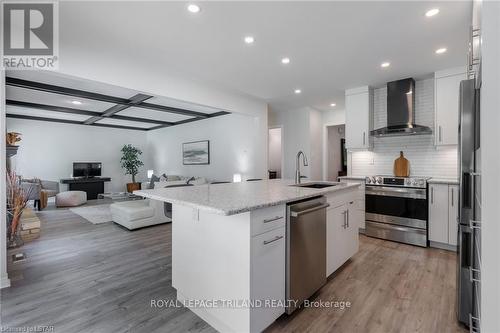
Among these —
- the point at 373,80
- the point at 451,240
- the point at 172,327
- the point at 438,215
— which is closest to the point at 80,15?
the point at 172,327

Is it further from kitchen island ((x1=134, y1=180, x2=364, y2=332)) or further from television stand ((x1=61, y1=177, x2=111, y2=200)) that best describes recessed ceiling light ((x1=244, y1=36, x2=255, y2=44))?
television stand ((x1=61, y1=177, x2=111, y2=200))

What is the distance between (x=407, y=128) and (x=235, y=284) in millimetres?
3595

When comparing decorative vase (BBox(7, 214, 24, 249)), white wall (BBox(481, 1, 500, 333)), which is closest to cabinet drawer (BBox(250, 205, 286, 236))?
white wall (BBox(481, 1, 500, 333))

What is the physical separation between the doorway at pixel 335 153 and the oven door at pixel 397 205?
92.6 inches

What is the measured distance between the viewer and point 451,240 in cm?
322

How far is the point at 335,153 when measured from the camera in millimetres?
6816

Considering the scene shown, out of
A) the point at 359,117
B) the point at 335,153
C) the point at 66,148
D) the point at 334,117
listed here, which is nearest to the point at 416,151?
the point at 359,117

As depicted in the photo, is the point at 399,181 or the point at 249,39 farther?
the point at 399,181

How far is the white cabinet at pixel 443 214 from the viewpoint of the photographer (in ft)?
10.5

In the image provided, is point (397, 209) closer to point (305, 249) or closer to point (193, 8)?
point (305, 249)

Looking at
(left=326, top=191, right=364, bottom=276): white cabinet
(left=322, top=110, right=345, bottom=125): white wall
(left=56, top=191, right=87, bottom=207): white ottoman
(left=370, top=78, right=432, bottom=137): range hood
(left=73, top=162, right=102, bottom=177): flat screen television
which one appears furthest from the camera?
(left=73, top=162, right=102, bottom=177): flat screen television

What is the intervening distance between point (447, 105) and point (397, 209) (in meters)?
1.71

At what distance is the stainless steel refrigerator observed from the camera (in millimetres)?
1483

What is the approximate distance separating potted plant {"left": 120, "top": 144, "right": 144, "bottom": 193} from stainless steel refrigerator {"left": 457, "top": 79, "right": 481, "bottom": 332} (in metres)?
9.46
